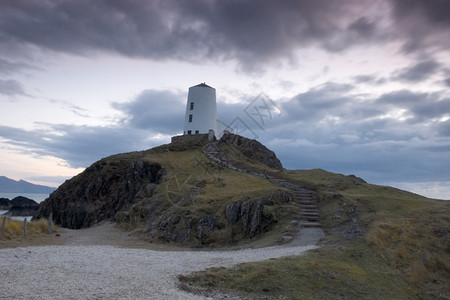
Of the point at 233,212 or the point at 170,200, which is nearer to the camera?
the point at 233,212

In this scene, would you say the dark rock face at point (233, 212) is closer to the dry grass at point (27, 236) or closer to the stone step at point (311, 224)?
the stone step at point (311, 224)

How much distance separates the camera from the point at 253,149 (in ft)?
182

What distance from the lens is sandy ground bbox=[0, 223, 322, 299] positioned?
11.3 metres

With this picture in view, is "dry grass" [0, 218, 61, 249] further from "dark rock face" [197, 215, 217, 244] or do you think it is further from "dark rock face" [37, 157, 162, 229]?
"dark rock face" [37, 157, 162, 229]

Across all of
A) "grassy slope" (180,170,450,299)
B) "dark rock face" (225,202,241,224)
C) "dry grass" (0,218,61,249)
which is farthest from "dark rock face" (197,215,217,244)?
"dry grass" (0,218,61,249)

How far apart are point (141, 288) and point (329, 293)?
6.72 m

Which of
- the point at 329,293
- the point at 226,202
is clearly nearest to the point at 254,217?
the point at 226,202

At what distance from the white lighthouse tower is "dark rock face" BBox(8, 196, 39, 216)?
156 feet

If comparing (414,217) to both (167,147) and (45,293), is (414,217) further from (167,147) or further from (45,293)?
(167,147)

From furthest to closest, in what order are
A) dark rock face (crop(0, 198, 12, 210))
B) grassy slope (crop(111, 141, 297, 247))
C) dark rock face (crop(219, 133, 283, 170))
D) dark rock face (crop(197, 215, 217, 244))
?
dark rock face (crop(0, 198, 12, 210)), dark rock face (crop(219, 133, 283, 170)), dark rock face (crop(197, 215, 217, 244)), grassy slope (crop(111, 141, 297, 247))

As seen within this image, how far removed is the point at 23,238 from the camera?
23.4 metres

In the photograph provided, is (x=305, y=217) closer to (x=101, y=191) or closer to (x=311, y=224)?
(x=311, y=224)

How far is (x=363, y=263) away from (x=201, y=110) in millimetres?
44660

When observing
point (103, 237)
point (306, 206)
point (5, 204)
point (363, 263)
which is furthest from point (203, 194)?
point (5, 204)
